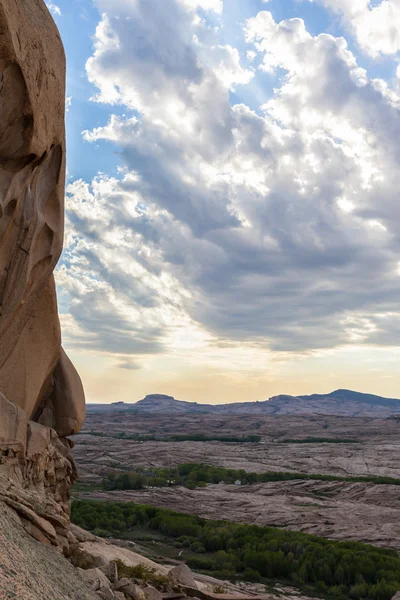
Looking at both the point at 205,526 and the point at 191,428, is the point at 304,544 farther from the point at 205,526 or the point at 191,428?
the point at 191,428

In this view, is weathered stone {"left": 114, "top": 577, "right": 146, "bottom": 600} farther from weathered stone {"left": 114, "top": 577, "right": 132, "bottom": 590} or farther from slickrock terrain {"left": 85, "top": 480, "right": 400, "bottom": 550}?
slickrock terrain {"left": 85, "top": 480, "right": 400, "bottom": 550}

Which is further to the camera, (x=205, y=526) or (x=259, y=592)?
(x=205, y=526)

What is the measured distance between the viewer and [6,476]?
9.51 metres

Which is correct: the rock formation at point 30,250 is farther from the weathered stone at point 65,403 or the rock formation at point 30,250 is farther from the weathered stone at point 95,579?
the weathered stone at point 95,579

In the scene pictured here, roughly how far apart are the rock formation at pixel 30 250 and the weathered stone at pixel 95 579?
747mm

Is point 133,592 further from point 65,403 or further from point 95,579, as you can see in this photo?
point 65,403

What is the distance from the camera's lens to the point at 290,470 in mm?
63375

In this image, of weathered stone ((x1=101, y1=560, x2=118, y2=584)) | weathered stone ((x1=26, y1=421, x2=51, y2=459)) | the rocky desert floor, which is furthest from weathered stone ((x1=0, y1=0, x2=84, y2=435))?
the rocky desert floor

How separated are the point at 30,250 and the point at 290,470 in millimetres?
58560

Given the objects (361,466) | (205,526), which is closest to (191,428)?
(361,466)

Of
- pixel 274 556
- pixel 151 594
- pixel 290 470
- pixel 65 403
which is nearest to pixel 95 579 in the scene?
pixel 151 594

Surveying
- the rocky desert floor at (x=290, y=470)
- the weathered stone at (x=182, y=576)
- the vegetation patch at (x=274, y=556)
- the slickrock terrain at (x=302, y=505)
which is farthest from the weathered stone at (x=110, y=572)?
the rocky desert floor at (x=290, y=470)

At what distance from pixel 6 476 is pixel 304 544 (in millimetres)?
19803

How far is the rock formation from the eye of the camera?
906 cm
